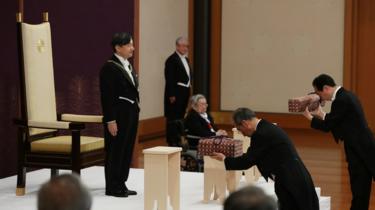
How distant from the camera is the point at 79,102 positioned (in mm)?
8453

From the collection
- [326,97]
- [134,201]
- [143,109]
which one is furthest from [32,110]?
[143,109]

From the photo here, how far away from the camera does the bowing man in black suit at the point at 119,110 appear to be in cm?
661

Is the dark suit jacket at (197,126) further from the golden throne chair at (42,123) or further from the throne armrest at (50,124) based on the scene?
the throne armrest at (50,124)

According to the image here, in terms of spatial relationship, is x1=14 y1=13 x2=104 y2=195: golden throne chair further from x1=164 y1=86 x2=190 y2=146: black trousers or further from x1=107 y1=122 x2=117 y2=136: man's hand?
x1=164 y1=86 x2=190 y2=146: black trousers

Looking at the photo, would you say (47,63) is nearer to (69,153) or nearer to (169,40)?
(69,153)

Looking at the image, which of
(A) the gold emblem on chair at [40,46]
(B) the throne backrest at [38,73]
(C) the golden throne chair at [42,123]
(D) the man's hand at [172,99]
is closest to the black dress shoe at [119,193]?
(C) the golden throne chair at [42,123]

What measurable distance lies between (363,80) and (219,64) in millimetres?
2347

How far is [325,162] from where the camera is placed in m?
9.88

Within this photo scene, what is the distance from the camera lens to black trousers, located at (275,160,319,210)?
518 cm

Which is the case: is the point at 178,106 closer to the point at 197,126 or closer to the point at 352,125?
the point at 197,126

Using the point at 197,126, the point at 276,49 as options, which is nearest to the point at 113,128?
the point at 197,126

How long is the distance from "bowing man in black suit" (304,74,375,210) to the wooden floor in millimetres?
872

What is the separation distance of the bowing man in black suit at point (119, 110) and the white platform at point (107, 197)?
21 cm

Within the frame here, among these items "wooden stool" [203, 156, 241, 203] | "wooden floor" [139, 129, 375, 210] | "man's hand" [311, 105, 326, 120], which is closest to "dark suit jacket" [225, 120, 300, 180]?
"wooden stool" [203, 156, 241, 203]
